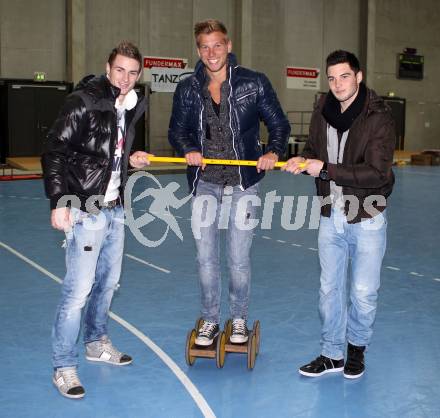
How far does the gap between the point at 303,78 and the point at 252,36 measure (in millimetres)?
3244

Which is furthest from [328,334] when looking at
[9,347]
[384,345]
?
[9,347]

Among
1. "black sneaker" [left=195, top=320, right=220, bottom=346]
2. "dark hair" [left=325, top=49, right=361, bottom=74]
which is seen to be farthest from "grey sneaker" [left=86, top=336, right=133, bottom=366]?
"dark hair" [left=325, top=49, right=361, bottom=74]

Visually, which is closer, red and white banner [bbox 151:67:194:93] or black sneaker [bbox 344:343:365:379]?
black sneaker [bbox 344:343:365:379]

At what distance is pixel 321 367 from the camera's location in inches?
182

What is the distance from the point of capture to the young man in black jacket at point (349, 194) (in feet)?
13.8

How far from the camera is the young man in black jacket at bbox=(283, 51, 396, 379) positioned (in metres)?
4.20

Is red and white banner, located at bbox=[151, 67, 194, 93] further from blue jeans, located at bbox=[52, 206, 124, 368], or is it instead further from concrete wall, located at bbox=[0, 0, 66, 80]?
blue jeans, located at bbox=[52, 206, 124, 368]

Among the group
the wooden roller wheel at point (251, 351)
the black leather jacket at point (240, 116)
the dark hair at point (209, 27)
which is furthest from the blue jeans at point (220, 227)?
the dark hair at point (209, 27)

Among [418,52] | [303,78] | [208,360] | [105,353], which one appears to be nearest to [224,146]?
[208,360]

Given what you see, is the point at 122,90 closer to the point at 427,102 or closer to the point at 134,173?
the point at 134,173

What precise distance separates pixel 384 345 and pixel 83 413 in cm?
246

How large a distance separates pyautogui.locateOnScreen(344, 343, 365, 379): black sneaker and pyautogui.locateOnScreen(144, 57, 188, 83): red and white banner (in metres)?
21.6

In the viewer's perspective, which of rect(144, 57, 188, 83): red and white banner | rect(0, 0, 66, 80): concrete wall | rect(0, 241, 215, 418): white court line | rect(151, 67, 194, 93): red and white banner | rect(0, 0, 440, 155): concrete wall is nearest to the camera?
rect(0, 241, 215, 418): white court line

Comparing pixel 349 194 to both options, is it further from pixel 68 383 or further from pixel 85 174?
pixel 68 383
